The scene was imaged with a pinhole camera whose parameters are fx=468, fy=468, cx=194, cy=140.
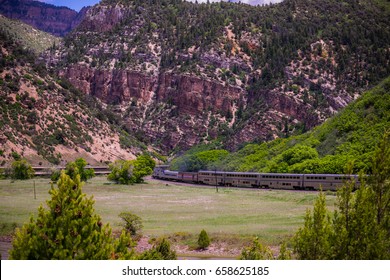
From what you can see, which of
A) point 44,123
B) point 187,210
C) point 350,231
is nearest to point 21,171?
point 187,210

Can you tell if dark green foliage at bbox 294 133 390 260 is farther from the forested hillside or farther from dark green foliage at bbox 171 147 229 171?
dark green foliage at bbox 171 147 229 171

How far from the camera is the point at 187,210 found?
102ft

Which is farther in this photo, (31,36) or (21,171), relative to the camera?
(31,36)

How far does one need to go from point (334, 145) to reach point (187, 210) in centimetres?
2984

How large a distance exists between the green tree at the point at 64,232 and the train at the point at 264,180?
32.6m

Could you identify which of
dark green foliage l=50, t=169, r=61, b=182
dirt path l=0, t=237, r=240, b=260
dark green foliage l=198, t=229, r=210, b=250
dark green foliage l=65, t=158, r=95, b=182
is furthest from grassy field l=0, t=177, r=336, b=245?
dark green foliage l=65, t=158, r=95, b=182

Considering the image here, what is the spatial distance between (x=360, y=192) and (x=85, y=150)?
55037mm

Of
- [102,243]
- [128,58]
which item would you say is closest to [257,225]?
[102,243]

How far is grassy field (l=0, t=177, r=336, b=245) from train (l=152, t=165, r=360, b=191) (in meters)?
5.65

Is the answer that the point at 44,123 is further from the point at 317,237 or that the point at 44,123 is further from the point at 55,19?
the point at 55,19

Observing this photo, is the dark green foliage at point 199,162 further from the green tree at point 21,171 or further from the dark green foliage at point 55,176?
the green tree at point 21,171

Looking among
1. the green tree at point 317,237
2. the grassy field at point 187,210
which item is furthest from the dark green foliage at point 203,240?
the green tree at point 317,237

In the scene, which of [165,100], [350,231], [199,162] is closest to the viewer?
[350,231]
